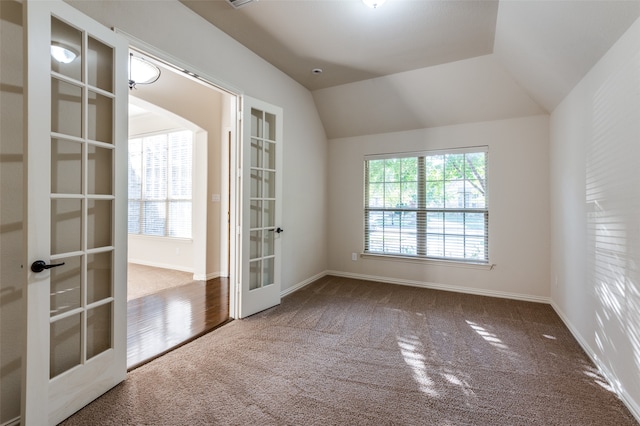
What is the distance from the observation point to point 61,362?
5.60ft

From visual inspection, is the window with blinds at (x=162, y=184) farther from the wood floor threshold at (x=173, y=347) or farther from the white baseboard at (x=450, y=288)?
the white baseboard at (x=450, y=288)

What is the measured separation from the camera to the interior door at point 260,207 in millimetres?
3154

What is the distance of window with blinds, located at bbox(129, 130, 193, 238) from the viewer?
521cm

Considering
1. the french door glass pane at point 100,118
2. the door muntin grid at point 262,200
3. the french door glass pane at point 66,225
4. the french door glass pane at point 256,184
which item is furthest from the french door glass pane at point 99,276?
the french door glass pane at point 256,184

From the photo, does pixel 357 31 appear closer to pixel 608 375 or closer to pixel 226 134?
pixel 226 134

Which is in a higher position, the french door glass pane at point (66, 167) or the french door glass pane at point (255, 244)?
the french door glass pane at point (66, 167)

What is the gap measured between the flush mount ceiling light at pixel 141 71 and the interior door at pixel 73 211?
91cm

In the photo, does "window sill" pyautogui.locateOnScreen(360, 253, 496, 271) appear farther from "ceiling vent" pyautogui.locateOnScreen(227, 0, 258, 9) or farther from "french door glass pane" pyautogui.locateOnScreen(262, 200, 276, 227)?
"ceiling vent" pyautogui.locateOnScreen(227, 0, 258, 9)

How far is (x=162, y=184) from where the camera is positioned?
5.48 m

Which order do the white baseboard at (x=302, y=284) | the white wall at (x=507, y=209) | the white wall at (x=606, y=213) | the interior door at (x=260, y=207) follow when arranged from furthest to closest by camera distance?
1. the white baseboard at (x=302, y=284)
2. the white wall at (x=507, y=209)
3. the interior door at (x=260, y=207)
4. the white wall at (x=606, y=213)

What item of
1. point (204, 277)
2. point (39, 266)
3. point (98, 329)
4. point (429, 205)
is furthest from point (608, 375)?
point (204, 277)

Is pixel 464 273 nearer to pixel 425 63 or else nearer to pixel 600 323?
pixel 600 323

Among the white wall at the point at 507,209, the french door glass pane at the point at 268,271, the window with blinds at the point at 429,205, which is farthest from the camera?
the window with blinds at the point at 429,205

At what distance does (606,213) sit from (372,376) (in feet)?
7.07
